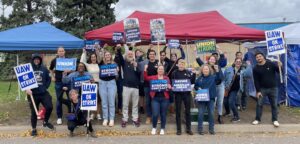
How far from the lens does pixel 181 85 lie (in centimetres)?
912

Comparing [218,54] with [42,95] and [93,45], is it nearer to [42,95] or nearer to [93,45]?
[93,45]

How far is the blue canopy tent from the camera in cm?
1077

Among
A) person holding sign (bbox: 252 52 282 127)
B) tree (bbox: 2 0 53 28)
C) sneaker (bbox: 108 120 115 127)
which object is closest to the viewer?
sneaker (bbox: 108 120 115 127)

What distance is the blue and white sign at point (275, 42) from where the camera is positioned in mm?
10172

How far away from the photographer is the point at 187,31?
1125 cm

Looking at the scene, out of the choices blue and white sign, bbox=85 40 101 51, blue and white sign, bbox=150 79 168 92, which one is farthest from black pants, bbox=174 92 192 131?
blue and white sign, bbox=85 40 101 51

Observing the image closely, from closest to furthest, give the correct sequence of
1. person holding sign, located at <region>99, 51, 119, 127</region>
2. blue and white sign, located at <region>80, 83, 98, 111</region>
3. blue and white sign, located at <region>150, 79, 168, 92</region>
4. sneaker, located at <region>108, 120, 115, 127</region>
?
blue and white sign, located at <region>80, 83, 98, 111</region> → blue and white sign, located at <region>150, 79, 168, 92</region> → person holding sign, located at <region>99, 51, 119, 127</region> → sneaker, located at <region>108, 120, 115, 127</region>

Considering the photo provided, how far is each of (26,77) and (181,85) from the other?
3.61 meters

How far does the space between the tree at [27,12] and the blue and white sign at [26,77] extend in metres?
23.7

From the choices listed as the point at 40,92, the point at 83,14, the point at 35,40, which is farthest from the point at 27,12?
the point at 40,92

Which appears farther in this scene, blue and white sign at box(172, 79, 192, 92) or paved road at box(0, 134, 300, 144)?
blue and white sign at box(172, 79, 192, 92)

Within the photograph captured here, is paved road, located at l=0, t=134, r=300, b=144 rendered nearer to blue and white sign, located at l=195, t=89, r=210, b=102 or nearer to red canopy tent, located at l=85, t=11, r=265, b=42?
blue and white sign, located at l=195, t=89, r=210, b=102

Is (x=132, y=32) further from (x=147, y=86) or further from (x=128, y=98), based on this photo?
(x=128, y=98)

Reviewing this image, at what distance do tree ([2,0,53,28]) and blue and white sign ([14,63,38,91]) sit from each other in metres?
23.7
